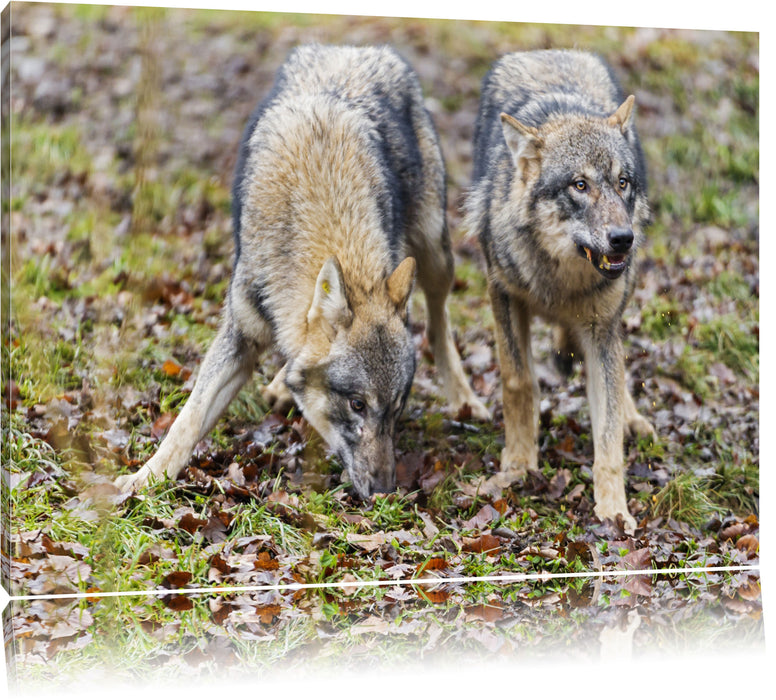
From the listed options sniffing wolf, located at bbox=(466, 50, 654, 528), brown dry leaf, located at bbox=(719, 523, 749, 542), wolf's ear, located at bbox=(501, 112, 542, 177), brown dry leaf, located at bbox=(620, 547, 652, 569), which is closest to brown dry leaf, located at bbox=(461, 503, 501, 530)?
sniffing wolf, located at bbox=(466, 50, 654, 528)

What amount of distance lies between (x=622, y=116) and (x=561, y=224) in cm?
77

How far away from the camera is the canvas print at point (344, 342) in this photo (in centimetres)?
529

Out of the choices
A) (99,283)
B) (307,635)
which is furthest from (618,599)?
(99,283)

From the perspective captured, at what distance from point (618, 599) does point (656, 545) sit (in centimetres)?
84

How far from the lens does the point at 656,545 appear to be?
6.18 m

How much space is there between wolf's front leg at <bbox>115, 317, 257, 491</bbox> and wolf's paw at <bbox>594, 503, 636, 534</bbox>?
7.32ft

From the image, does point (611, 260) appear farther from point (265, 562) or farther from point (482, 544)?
point (265, 562)

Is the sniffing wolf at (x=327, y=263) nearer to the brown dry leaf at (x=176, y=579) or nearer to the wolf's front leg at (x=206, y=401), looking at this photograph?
the wolf's front leg at (x=206, y=401)

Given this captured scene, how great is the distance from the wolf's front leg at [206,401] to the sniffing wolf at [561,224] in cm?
163

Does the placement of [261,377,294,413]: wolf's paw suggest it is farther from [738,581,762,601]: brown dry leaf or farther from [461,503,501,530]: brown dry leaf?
[738,581,762,601]: brown dry leaf

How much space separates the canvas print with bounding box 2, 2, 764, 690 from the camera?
5285 mm

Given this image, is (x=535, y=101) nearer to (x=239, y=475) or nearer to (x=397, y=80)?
(x=397, y=80)

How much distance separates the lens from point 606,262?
558 cm

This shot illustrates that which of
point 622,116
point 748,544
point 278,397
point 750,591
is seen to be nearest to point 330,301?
point 278,397
